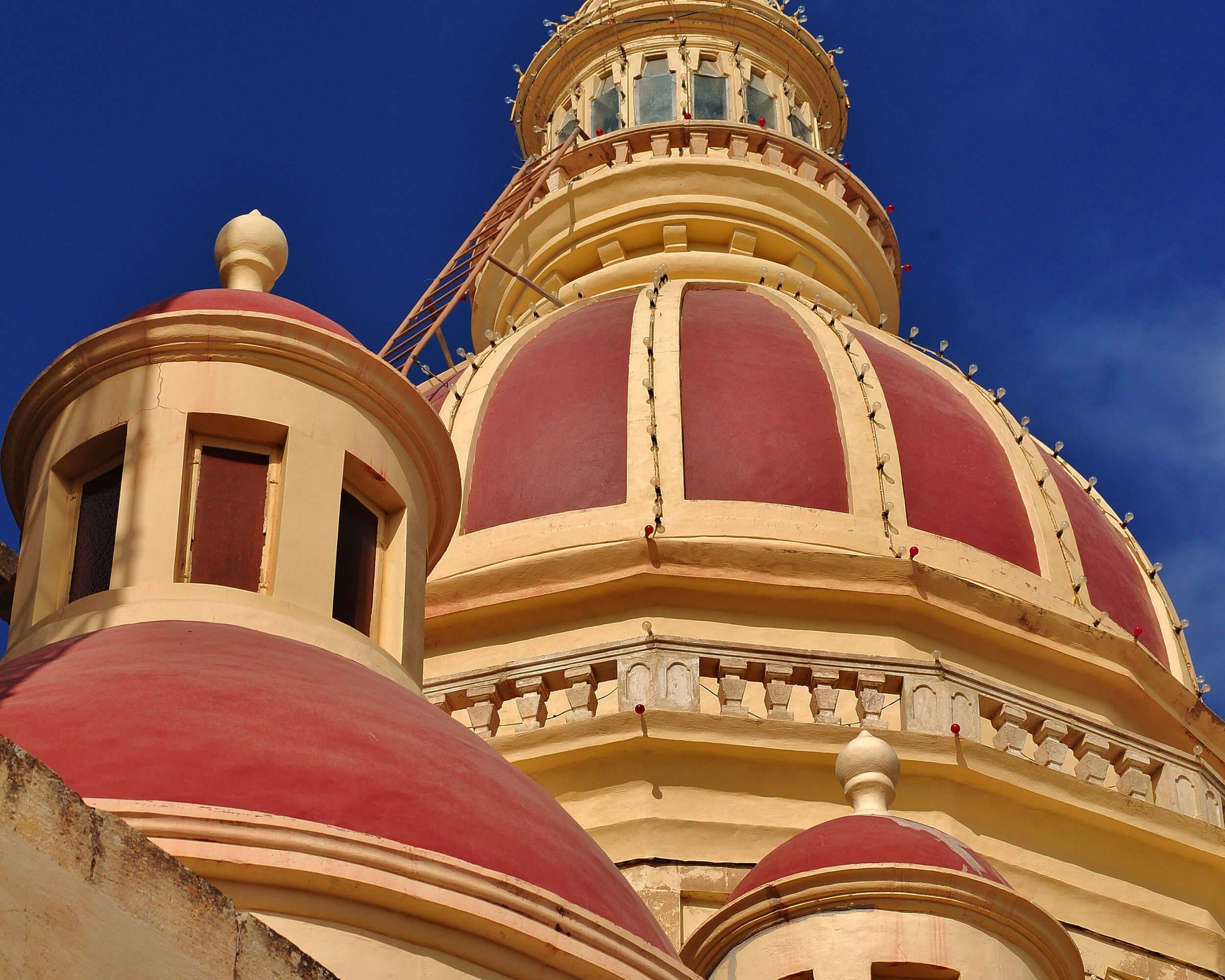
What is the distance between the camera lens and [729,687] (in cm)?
1838

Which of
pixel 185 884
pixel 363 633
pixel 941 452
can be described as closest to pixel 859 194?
pixel 941 452

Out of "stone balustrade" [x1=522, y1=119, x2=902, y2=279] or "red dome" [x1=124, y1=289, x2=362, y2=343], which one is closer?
"red dome" [x1=124, y1=289, x2=362, y2=343]

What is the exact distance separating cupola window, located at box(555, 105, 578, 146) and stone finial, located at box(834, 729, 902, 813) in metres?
18.9

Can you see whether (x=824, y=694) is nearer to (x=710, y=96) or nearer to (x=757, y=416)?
(x=757, y=416)

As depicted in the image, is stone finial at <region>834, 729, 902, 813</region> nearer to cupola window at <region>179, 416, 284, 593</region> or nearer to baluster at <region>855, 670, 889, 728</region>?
cupola window at <region>179, 416, 284, 593</region>

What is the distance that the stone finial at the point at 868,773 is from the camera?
1405cm

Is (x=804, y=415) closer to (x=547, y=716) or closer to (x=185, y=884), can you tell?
(x=547, y=716)

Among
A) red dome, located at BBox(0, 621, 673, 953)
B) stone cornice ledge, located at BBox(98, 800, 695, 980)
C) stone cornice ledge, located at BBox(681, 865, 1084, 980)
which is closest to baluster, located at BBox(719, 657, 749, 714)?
stone cornice ledge, located at BBox(681, 865, 1084, 980)

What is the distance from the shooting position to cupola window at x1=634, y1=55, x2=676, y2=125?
1249 inches

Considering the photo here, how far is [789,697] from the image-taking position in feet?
60.7

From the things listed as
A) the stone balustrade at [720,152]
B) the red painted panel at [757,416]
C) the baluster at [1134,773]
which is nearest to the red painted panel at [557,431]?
the red painted panel at [757,416]

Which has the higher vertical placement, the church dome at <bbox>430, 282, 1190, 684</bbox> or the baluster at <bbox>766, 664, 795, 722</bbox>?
the church dome at <bbox>430, 282, 1190, 684</bbox>

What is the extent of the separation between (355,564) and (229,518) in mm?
902

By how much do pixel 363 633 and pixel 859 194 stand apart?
17.3 meters
